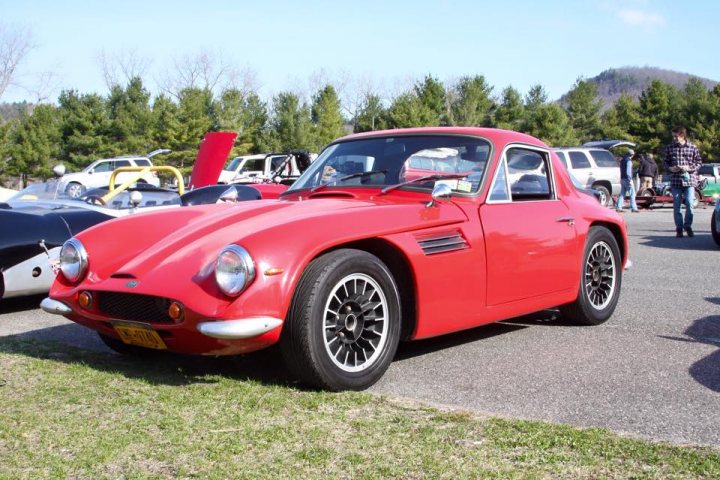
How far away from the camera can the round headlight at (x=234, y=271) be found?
3631 millimetres

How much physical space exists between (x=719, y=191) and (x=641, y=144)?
33704 millimetres

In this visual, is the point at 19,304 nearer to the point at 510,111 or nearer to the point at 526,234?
the point at 526,234

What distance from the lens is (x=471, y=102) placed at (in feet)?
196

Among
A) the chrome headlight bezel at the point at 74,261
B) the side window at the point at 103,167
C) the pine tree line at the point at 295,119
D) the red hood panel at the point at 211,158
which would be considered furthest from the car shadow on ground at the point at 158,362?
the pine tree line at the point at 295,119

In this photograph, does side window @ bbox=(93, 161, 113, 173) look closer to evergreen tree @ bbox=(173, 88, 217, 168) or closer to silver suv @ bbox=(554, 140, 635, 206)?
evergreen tree @ bbox=(173, 88, 217, 168)

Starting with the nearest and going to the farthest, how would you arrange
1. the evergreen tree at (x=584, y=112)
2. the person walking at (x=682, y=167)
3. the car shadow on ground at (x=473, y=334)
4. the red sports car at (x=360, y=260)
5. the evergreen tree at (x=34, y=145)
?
the red sports car at (x=360, y=260)
the car shadow on ground at (x=473, y=334)
the person walking at (x=682, y=167)
the evergreen tree at (x=34, y=145)
the evergreen tree at (x=584, y=112)

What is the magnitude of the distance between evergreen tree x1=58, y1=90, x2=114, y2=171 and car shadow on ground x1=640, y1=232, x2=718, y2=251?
1743 inches

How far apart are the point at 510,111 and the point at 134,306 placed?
58702mm

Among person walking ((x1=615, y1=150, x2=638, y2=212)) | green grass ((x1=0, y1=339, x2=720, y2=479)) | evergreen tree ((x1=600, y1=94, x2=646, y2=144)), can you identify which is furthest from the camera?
evergreen tree ((x1=600, y1=94, x2=646, y2=144))

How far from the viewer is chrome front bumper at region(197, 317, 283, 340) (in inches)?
140

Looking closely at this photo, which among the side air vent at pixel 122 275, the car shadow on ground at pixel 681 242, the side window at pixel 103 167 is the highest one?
the side window at pixel 103 167

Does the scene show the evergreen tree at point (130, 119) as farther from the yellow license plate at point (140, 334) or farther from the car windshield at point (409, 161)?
the yellow license plate at point (140, 334)

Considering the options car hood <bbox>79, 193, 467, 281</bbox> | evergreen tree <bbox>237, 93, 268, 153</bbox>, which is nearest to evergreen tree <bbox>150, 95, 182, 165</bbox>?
evergreen tree <bbox>237, 93, 268, 153</bbox>

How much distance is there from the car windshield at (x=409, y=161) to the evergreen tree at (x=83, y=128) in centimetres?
4874
